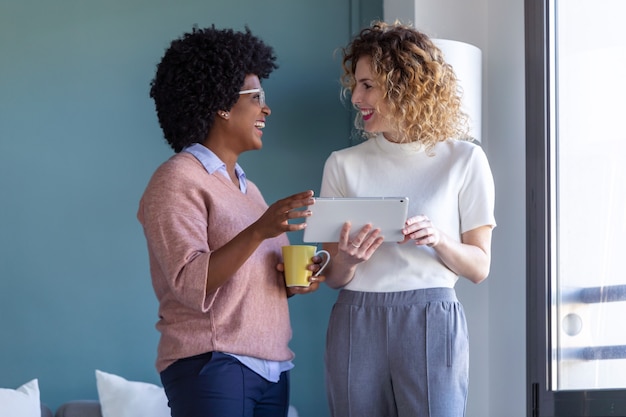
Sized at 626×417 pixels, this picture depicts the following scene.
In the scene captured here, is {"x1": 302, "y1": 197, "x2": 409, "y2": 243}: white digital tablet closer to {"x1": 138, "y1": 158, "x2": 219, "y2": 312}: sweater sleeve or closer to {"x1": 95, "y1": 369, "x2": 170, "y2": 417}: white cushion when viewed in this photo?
{"x1": 138, "y1": 158, "x2": 219, "y2": 312}: sweater sleeve

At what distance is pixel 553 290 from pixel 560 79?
67cm

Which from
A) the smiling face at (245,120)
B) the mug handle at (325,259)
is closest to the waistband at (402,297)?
the mug handle at (325,259)

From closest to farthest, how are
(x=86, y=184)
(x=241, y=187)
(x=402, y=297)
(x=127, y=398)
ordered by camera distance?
1. (x=402, y=297)
2. (x=241, y=187)
3. (x=127, y=398)
4. (x=86, y=184)

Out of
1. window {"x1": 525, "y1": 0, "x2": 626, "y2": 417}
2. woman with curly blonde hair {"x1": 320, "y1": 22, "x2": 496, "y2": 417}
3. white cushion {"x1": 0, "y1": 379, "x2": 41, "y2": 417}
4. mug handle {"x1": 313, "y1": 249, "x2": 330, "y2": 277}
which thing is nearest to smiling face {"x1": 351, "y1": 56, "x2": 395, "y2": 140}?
woman with curly blonde hair {"x1": 320, "y1": 22, "x2": 496, "y2": 417}

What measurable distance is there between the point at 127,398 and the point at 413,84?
1508 mm

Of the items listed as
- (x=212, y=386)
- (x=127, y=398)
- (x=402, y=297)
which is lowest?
(x=127, y=398)

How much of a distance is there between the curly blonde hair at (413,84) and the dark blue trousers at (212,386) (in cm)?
66

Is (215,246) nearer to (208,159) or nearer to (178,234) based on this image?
(178,234)

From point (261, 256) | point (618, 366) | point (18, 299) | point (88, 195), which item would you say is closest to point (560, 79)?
point (618, 366)

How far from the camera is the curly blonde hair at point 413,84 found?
2.13m

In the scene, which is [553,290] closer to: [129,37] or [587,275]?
[587,275]

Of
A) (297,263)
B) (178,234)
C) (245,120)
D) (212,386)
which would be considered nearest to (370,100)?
(245,120)

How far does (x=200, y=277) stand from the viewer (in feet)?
6.33

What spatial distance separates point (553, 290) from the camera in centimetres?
289
